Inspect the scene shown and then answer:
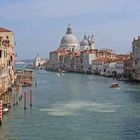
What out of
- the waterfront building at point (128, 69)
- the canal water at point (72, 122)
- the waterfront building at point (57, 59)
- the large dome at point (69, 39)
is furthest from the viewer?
the large dome at point (69, 39)

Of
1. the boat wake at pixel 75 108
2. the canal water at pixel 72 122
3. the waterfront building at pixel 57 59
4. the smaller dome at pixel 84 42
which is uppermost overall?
the smaller dome at pixel 84 42

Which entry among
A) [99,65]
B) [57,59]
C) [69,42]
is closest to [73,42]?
[69,42]

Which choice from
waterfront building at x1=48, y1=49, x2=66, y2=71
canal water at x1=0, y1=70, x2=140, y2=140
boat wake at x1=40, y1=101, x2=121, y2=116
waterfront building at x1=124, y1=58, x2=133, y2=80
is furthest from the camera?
waterfront building at x1=48, y1=49, x2=66, y2=71

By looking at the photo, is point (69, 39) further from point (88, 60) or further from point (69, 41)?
point (88, 60)

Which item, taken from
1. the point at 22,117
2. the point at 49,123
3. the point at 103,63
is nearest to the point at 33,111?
the point at 22,117

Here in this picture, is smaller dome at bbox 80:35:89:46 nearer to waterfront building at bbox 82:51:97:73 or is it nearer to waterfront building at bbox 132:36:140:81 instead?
waterfront building at bbox 82:51:97:73

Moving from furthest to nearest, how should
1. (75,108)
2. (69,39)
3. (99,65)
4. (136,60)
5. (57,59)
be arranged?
1. (69,39)
2. (57,59)
3. (99,65)
4. (136,60)
5. (75,108)

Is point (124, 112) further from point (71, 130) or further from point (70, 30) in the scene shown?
point (70, 30)

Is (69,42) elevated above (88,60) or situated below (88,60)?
above

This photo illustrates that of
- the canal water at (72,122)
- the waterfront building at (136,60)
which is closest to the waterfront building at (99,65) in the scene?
the waterfront building at (136,60)

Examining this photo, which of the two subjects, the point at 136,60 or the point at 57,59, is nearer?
the point at 136,60

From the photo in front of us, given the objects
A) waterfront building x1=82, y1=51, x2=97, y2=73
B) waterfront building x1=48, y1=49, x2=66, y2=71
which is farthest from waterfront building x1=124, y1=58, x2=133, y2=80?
waterfront building x1=48, y1=49, x2=66, y2=71

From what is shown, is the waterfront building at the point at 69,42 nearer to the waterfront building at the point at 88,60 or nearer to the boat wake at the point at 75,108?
the waterfront building at the point at 88,60

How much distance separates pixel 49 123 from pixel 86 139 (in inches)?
111
